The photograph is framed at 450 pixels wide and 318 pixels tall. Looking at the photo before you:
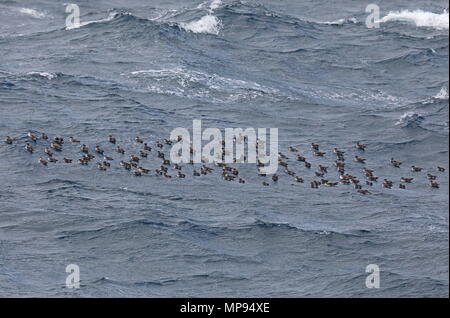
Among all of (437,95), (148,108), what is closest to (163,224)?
(148,108)

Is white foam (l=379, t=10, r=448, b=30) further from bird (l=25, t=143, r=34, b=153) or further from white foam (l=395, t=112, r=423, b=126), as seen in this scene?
bird (l=25, t=143, r=34, b=153)

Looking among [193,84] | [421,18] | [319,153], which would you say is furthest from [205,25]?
[319,153]

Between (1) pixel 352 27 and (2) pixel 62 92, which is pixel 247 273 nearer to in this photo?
(2) pixel 62 92

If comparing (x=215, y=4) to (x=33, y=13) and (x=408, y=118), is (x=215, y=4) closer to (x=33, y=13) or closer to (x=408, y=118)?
(x=33, y=13)

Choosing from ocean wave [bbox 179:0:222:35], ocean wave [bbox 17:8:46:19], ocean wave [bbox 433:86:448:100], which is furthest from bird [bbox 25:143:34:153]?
ocean wave [bbox 17:8:46:19]

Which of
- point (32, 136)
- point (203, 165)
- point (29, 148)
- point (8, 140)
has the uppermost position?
point (32, 136)

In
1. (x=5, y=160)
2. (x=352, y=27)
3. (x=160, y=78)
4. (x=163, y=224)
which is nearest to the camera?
(x=163, y=224)

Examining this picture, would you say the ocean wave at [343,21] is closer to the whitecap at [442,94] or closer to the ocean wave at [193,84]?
the whitecap at [442,94]
